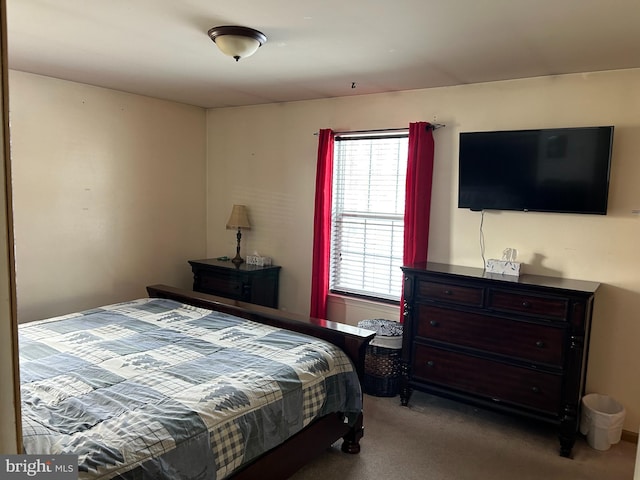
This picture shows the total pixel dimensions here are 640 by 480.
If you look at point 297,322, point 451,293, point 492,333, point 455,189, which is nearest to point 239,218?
point 297,322

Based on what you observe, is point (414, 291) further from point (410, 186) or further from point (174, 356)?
point (174, 356)

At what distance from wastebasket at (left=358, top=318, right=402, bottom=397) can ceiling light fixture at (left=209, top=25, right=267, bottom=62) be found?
2.24 meters

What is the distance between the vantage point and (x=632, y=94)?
2.98m

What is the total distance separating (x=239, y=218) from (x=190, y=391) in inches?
110

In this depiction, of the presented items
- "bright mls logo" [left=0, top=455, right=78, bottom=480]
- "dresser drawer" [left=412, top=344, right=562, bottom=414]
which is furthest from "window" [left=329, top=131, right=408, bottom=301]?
"bright mls logo" [left=0, top=455, right=78, bottom=480]

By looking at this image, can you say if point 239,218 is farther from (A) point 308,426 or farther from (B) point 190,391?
(B) point 190,391

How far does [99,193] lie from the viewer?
13.8ft

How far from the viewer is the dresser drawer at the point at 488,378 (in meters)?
2.95

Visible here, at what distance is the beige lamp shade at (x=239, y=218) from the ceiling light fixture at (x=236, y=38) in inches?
90.6

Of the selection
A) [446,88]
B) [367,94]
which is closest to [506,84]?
[446,88]

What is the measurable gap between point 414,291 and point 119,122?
9.94 feet

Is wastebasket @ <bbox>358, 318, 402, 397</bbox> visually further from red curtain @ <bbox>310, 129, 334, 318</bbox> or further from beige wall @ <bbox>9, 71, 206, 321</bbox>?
beige wall @ <bbox>9, 71, 206, 321</bbox>

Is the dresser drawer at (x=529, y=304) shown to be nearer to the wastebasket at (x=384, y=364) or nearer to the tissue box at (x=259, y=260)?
the wastebasket at (x=384, y=364)

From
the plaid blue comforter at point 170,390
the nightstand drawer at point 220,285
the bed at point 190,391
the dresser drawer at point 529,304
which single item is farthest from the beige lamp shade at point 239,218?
the dresser drawer at point 529,304
